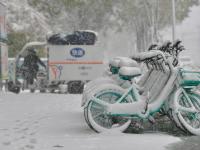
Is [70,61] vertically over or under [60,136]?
over

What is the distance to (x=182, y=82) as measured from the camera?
776cm

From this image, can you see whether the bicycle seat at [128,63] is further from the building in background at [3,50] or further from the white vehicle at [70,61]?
the white vehicle at [70,61]

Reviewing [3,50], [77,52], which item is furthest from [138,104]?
[3,50]

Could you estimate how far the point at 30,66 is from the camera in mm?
22844

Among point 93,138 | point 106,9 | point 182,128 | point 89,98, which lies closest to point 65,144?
→ point 93,138

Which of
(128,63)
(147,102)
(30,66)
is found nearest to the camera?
(147,102)

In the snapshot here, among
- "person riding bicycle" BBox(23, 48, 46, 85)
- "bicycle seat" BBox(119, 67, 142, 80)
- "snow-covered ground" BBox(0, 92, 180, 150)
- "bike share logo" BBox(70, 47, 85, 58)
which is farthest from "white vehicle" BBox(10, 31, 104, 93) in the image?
"bicycle seat" BBox(119, 67, 142, 80)

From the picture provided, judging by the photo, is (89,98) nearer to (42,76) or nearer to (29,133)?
(29,133)

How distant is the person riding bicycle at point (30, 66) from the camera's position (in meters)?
22.8

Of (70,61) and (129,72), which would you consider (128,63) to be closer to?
(129,72)

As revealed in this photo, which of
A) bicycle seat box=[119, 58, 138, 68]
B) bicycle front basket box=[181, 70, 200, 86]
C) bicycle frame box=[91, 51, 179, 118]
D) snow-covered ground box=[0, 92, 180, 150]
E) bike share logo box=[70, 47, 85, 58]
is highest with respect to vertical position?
bike share logo box=[70, 47, 85, 58]

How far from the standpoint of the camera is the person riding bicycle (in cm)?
2277

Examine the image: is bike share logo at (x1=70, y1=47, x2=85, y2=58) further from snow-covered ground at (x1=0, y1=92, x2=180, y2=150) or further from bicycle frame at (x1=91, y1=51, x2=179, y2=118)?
bicycle frame at (x1=91, y1=51, x2=179, y2=118)

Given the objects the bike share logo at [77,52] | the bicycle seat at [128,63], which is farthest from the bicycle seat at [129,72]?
the bike share logo at [77,52]
